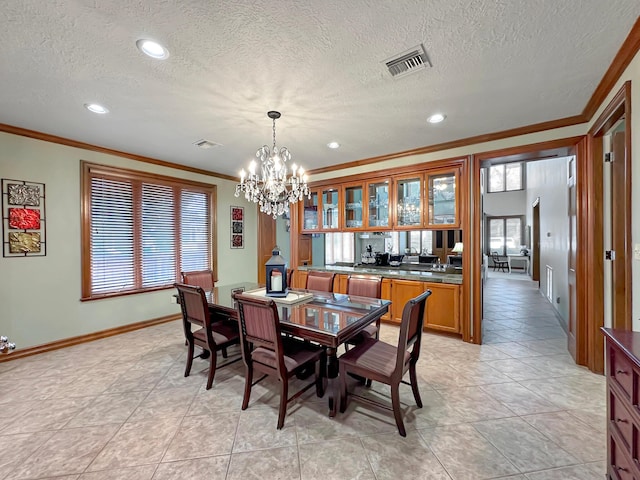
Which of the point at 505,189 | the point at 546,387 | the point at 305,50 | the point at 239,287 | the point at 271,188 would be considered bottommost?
the point at 546,387

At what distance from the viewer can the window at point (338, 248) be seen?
584 centimetres

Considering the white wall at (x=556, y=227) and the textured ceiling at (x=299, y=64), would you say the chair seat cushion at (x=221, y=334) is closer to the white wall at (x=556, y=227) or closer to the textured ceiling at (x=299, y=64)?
the textured ceiling at (x=299, y=64)

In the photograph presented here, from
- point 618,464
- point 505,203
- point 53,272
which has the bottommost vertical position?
point 618,464

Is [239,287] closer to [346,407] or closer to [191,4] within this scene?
[346,407]

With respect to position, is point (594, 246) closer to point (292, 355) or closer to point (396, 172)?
point (396, 172)

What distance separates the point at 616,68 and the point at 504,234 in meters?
11.1

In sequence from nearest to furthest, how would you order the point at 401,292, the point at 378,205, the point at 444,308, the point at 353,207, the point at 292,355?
the point at 292,355 → the point at 444,308 → the point at 401,292 → the point at 378,205 → the point at 353,207

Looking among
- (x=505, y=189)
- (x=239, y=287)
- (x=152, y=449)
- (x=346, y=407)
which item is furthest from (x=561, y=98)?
(x=505, y=189)

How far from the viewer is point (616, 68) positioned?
1.96 meters

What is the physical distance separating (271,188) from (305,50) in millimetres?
1341

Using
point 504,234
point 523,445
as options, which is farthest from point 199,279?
point 504,234

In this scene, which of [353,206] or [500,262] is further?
[500,262]

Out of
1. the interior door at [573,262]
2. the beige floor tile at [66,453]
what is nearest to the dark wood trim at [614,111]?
the interior door at [573,262]

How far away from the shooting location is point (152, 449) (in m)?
1.78
